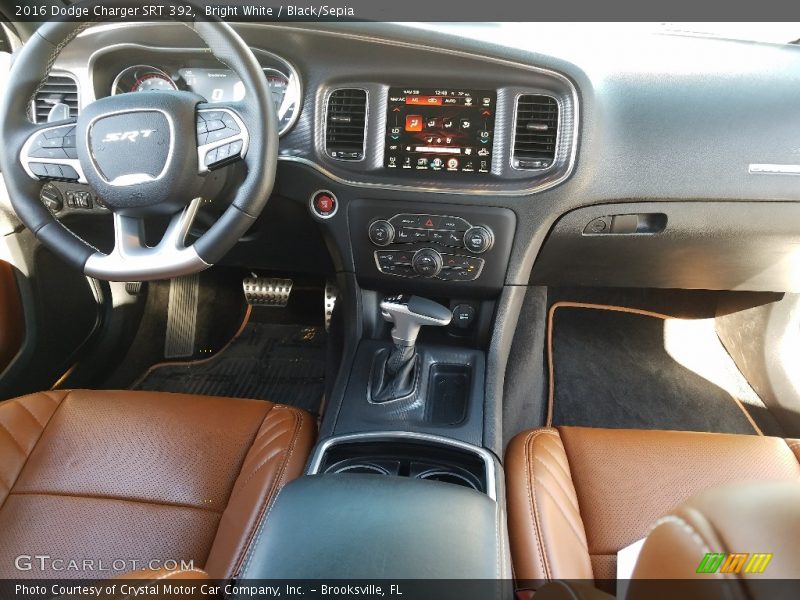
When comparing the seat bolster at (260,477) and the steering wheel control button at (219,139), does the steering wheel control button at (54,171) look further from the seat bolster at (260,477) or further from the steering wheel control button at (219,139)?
the seat bolster at (260,477)

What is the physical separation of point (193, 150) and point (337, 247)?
0.51 metres

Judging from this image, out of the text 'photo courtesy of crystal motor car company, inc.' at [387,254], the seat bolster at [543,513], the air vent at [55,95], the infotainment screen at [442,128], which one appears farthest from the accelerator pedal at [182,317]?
the seat bolster at [543,513]

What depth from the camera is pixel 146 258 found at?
3.73 ft

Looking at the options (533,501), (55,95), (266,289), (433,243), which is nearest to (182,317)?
(266,289)

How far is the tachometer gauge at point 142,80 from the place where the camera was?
1.45 meters

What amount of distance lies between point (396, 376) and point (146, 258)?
0.58 meters

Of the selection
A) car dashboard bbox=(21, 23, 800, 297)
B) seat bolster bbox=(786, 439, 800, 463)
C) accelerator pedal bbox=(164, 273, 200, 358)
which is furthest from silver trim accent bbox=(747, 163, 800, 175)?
accelerator pedal bbox=(164, 273, 200, 358)

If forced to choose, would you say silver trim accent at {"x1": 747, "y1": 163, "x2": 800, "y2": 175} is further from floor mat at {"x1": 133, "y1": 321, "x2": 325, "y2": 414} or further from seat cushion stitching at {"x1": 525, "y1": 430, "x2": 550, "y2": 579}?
floor mat at {"x1": 133, "y1": 321, "x2": 325, "y2": 414}

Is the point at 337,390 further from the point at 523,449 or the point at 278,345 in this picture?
the point at 278,345

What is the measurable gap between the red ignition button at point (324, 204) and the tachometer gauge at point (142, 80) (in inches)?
16.6

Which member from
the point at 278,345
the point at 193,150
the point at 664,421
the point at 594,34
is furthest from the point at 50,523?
the point at 664,421

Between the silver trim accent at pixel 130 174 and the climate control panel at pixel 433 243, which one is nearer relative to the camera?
the silver trim accent at pixel 130 174

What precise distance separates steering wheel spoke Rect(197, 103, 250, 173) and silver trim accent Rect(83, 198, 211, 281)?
9 cm

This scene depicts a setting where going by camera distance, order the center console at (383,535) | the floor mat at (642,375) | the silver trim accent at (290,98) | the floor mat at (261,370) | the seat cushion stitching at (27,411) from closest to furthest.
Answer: the center console at (383,535)
the seat cushion stitching at (27,411)
the silver trim accent at (290,98)
the floor mat at (642,375)
the floor mat at (261,370)
